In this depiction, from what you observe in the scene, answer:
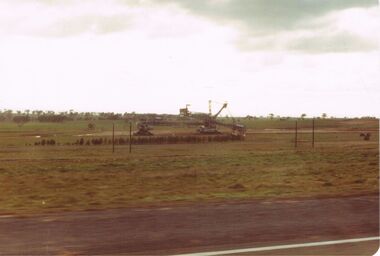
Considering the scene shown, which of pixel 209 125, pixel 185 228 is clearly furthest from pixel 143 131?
pixel 185 228

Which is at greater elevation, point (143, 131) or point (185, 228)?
point (143, 131)

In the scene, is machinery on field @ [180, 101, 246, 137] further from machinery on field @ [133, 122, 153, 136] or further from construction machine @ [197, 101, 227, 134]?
machinery on field @ [133, 122, 153, 136]

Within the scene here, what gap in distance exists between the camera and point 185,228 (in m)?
7.98

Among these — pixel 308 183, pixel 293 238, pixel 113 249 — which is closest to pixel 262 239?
pixel 293 238

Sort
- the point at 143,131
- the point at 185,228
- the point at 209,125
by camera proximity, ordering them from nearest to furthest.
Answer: the point at 185,228
the point at 143,131
the point at 209,125

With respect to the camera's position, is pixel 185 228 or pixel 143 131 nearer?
pixel 185 228

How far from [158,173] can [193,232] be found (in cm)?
1651

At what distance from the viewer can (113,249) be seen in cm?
670

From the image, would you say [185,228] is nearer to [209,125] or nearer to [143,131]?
[143,131]

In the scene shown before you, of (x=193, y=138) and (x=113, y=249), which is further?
(x=193, y=138)

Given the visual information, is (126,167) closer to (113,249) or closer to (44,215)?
(44,215)

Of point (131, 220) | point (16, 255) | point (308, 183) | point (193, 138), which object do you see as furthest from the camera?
point (193, 138)

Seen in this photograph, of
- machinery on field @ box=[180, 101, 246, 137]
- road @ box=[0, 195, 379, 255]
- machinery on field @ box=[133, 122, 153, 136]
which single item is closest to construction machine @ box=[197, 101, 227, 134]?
machinery on field @ box=[180, 101, 246, 137]

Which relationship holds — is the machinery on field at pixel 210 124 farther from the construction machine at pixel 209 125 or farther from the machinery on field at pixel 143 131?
the machinery on field at pixel 143 131
